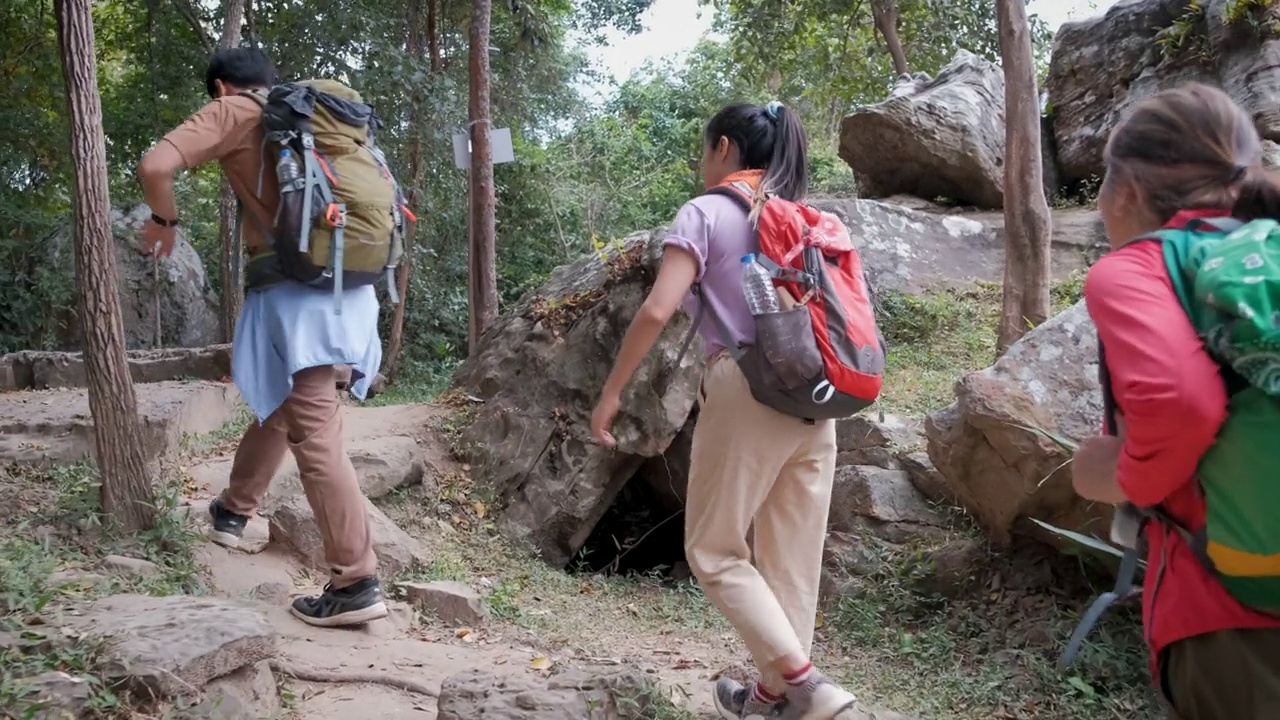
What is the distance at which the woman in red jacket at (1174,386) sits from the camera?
1462 mm

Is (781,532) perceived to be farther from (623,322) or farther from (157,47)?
(157,47)

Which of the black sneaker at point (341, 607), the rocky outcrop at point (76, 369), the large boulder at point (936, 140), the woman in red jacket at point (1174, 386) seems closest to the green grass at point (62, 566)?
the black sneaker at point (341, 607)

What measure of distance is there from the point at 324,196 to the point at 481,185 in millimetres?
4912

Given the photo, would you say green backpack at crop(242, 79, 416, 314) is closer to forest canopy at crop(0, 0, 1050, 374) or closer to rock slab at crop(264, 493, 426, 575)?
rock slab at crop(264, 493, 426, 575)

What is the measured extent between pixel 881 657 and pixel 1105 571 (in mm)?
950

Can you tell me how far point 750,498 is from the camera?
110 inches

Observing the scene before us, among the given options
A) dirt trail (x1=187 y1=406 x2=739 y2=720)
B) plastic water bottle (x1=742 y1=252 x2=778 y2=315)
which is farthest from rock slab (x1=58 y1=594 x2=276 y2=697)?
plastic water bottle (x1=742 y1=252 x2=778 y2=315)

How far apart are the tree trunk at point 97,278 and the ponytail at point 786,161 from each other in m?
2.31

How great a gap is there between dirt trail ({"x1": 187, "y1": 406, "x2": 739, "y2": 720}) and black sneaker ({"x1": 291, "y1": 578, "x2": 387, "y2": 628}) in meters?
0.03

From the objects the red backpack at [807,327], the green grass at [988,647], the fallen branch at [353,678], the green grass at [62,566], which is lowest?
the green grass at [988,647]

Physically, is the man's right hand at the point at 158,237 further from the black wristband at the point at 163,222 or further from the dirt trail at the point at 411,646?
the dirt trail at the point at 411,646

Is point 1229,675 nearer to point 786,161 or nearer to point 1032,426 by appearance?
point 786,161

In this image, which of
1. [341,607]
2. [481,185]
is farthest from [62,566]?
[481,185]

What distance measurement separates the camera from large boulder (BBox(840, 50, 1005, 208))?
31.3 feet
